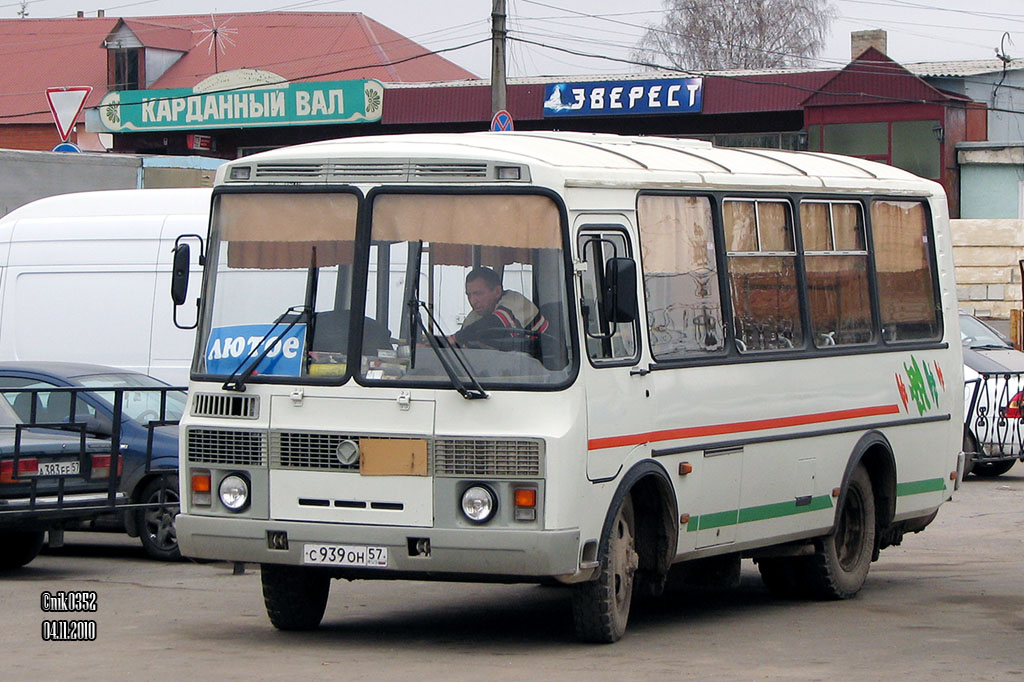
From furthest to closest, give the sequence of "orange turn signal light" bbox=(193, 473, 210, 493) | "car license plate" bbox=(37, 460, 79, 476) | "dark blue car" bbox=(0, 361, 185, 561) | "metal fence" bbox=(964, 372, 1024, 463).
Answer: "metal fence" bbox=(964, 372, 1024, 463), "dark blue car" bbox=(0, 361, 185, 561), "car license plate" bbox=(37, 460, 79, 476), "orange turn signal light" bbox=(193, 473, 210, 493)

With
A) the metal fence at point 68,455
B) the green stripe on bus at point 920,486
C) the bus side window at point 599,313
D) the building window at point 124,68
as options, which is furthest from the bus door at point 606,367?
the building window at point 124,68

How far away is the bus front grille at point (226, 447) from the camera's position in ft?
29.9

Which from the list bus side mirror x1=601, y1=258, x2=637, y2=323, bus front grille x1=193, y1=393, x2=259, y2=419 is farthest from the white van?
bus side mirror x1=601, y1=258, x2=637, y2=323

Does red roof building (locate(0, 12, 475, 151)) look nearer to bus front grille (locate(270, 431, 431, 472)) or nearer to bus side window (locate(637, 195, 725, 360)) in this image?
A: bus side window (locate(637, 195, 725, 360))

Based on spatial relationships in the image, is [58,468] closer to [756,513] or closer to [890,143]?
[756,513]

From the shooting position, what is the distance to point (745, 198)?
10.7 meters

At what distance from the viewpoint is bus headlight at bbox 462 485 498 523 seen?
8.64 m

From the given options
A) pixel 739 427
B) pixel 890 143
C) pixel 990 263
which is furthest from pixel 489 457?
pixel 890 143

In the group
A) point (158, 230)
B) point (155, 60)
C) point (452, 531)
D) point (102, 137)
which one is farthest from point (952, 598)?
point (155, 60)

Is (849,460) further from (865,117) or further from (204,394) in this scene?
(865,117)

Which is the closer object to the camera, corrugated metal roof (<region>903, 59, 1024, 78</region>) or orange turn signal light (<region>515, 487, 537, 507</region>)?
orange turn signal light (<region>515, 487, 537, 507</region>)

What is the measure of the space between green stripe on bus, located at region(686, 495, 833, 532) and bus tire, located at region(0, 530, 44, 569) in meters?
5.42

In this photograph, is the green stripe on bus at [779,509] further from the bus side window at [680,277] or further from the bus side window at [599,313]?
the bus side window at [599,313]

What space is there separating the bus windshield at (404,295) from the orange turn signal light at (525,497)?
0.52 m
